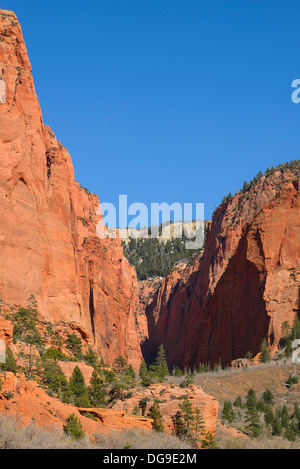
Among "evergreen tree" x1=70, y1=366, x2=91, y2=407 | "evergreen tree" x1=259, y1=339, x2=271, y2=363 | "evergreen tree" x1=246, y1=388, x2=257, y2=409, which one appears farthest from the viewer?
"evergreen tree" x1=259, y1=339, x2=271, y2=363

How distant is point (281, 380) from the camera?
7950cm

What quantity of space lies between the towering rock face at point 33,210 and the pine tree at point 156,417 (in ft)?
80.7

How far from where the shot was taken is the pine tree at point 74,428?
103ft

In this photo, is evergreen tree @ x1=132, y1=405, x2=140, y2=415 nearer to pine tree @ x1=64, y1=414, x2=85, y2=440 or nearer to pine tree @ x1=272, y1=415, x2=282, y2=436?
pine tree @ x1=64, y1=414, x2=85, y2=440

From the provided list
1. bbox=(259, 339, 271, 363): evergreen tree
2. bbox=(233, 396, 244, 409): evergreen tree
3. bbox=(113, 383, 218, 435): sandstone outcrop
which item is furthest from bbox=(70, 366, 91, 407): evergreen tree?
bbox=(259, 339, 271, 363): evergreen tree

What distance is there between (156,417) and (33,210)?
35.8 m

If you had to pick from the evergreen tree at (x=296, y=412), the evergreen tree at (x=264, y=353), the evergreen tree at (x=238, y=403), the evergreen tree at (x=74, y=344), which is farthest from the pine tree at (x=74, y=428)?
the evergreen tree at (x=264, y=353)

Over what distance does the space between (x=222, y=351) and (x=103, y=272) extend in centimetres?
2314

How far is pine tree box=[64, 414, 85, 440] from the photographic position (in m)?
31.4

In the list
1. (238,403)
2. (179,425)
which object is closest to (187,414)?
(179,425)

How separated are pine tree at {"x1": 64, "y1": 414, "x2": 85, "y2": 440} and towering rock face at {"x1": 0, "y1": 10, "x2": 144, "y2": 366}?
31.1m

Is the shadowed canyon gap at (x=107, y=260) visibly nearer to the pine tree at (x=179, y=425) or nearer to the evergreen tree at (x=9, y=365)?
the evergreen tree at (x=9, y=365)
